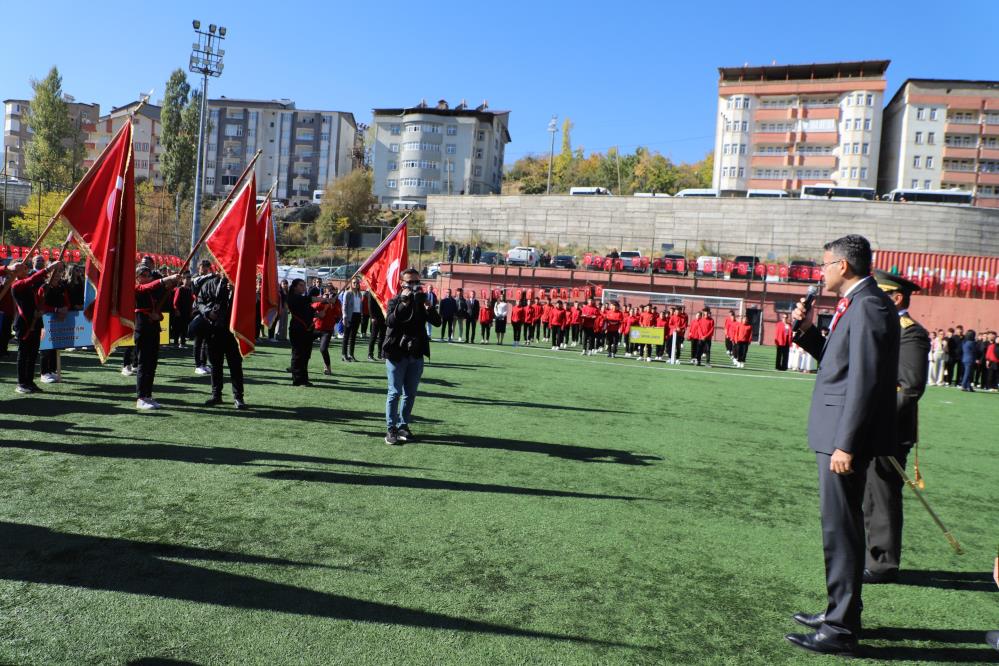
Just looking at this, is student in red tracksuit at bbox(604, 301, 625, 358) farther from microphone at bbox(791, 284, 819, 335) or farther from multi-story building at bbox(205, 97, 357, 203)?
multi-story building at bbox(205, 97, 357, 203)

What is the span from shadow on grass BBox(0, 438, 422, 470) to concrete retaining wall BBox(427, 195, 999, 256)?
45397 mm

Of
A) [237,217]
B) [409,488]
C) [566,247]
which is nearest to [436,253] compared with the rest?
[566,247]

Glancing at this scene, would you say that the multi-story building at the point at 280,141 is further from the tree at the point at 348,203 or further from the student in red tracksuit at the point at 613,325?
the student in red tracksuit at the point at 613,325

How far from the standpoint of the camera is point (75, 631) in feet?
12.1

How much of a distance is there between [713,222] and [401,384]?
59764 mm

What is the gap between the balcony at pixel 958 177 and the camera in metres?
83.6

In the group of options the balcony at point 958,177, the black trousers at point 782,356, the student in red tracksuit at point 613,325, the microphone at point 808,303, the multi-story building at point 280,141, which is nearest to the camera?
the microphone at point 808,303

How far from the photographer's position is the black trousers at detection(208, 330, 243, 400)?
10.2 meters

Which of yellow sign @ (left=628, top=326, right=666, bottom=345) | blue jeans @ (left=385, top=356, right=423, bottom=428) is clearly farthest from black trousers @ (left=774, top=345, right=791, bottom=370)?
blue jeans @ (left=385, top=356, right=423, bottom=428)

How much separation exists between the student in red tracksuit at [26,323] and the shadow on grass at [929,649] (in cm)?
1066

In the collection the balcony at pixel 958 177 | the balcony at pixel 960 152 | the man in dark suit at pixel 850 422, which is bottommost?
the man in dark suit at pixel 850 422

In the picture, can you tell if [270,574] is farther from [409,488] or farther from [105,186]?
[105,186]

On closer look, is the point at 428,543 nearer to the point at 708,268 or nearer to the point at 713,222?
the point at 708,268

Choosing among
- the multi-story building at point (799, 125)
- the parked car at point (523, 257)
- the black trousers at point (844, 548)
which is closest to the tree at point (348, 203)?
the parked car at point (523, 257)
